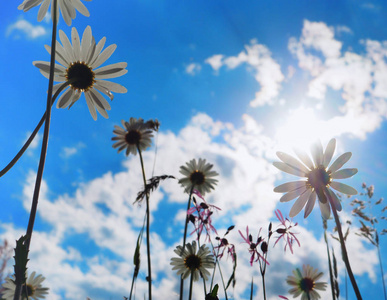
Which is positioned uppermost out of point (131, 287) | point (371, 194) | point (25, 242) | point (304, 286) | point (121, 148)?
point (121, 148)

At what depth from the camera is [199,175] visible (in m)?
5.93

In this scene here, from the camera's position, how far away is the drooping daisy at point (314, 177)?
1879 mm

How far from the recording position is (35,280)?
498cm

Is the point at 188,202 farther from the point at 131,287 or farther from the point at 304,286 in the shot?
the point at 304,286

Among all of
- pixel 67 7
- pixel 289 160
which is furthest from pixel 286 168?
pixel 67 7

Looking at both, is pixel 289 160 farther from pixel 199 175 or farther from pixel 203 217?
pixel 199 175

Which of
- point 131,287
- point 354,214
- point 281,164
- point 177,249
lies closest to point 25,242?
point 281,164

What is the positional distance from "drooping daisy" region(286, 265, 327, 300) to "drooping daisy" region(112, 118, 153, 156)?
2.96 m

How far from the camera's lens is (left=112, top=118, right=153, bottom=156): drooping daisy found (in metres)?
5.60

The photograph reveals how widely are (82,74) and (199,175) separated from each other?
362 cm

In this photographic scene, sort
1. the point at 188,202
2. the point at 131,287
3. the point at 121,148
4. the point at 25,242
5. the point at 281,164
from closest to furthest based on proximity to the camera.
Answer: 1. the point at 25,242
2. the point at 281,164
3. the point at 131,287
4. the point at 188,202
5. the point at 121,148

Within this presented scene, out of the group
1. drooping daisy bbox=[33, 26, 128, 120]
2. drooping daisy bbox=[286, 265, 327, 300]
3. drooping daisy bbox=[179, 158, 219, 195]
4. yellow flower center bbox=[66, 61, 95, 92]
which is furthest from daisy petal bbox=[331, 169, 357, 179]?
drooping daisy bbox=[179, 158, 219, 195]

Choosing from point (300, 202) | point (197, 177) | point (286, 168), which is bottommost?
point (300, 202)

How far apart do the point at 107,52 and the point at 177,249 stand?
2.85 metres
